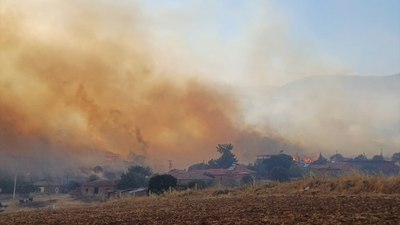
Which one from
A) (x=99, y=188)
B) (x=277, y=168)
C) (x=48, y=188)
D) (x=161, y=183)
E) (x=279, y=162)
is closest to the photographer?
(x=161, y=183)

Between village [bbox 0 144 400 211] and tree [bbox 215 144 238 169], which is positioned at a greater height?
tree [bbox 215 144 238 169]

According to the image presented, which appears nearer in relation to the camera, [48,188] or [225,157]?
[48,188]

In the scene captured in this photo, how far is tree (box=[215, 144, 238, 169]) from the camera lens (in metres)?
124

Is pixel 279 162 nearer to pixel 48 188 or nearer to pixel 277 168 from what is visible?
pixel 277 168

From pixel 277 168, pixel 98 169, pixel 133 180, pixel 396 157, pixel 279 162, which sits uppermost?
pixel 98 169

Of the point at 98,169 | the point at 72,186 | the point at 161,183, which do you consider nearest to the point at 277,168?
the point at 72,186

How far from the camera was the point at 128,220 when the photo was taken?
768 inches

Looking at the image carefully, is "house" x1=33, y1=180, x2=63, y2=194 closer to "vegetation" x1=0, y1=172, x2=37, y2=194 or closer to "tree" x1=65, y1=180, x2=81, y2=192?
"vegetation" x1=0, y1=172, x2=37, y2=194

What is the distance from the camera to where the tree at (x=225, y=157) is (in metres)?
124

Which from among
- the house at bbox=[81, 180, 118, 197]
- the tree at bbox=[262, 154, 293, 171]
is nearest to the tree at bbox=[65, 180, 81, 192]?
the house at bbox=[81, 180, 118, 197]

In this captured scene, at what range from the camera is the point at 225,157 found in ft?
412

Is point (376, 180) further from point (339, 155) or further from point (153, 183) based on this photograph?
point (339, 155)

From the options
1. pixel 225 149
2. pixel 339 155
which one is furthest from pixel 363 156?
pixel 225 149

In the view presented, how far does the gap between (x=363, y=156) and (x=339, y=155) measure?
73.2 feet
